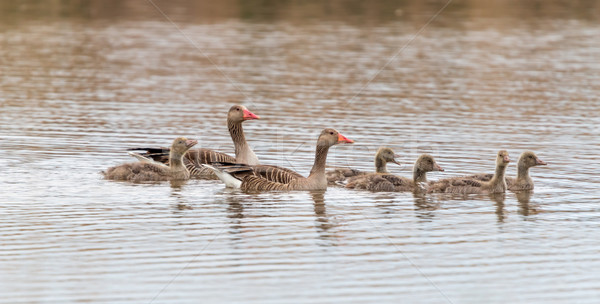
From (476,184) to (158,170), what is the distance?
5.55 metres

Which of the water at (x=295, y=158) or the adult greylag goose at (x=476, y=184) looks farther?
the adult greylag goose at (x=476, y=184)

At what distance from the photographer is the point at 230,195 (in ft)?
52.9

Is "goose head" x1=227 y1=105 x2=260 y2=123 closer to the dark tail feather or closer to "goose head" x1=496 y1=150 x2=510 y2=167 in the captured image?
the dark tail feather

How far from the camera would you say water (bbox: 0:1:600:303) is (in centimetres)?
1093

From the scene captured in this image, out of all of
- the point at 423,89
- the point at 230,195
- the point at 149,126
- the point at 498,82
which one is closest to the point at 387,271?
the point at 230,195

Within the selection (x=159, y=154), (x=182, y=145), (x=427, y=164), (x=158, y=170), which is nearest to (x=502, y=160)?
(x=427, y=164)

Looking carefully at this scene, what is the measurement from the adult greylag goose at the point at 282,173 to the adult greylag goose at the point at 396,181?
0.60m

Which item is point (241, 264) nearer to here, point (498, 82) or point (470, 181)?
point (470, 181)

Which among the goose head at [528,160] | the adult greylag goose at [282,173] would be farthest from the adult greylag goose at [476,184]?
the adult greylag goose at [282,173]

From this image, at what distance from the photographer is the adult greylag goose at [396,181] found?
16.4 m

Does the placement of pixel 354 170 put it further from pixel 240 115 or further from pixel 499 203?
pixel 499 203

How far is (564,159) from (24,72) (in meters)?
18.9

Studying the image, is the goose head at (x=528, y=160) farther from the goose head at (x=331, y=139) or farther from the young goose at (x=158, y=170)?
the young goose at (x=158, y=170)

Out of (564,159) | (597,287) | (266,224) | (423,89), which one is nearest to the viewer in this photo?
(597,287)
